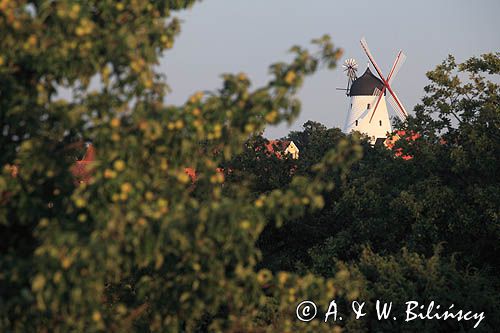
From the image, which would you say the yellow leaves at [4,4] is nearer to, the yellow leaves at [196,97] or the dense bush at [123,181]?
the dense bush at [123,181]

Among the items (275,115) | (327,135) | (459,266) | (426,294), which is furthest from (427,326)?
(327,135)

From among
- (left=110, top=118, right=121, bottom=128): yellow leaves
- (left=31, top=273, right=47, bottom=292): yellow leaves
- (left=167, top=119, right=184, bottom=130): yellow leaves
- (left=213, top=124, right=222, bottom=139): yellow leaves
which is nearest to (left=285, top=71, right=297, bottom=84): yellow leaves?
(left=213, top=124, right=222, bottom=139): yellow leaves

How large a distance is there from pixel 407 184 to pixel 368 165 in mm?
3322

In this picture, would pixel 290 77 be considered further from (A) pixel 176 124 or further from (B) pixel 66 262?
(B) pixel 66 262

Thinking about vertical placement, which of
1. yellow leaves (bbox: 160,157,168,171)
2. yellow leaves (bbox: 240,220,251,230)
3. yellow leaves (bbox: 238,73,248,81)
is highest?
yellow leaves (bbox: 238,73,248,81)

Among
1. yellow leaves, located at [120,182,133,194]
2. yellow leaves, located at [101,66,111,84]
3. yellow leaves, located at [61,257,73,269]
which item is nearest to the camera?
yellow leaves, located at [61,257,73,269]

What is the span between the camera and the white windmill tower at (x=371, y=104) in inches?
3861

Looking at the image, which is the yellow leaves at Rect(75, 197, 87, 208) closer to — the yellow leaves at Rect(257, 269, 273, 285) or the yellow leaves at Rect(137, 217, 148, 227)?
the yellow leaves at Rect(137, 217, 148, 227)

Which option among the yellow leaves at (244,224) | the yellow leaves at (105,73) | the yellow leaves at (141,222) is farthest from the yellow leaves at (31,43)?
the yellow leaves at (244,224)

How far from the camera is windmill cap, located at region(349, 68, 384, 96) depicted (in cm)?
9994

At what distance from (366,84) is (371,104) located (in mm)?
2700

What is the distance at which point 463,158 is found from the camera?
105 ft

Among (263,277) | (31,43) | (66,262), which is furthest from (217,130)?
(66,262)

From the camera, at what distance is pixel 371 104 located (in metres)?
99.7
